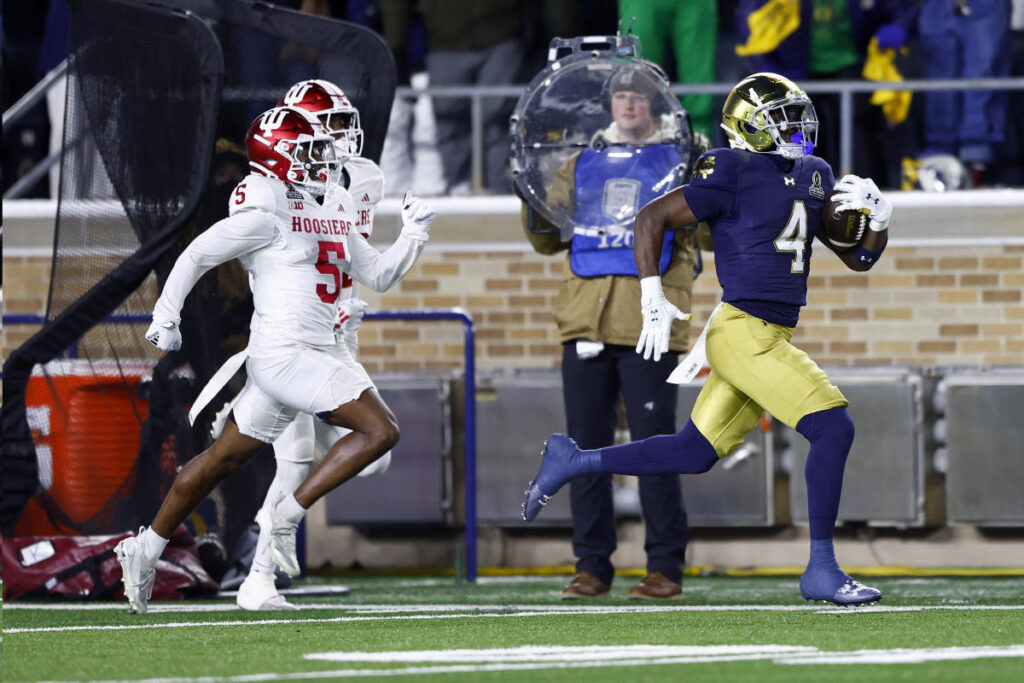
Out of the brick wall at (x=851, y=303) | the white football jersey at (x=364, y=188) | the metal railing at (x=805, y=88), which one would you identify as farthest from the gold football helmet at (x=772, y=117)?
the brick wall at (x=851, y=303)

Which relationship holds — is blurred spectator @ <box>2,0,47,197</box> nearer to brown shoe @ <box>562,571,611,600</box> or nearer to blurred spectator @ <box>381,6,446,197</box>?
blurred spectator @ <box>381,6,446,197</box>

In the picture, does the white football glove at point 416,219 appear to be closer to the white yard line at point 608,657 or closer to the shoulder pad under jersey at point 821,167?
the shoulder pad under jersey at point 821,167

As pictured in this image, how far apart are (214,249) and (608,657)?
212cm

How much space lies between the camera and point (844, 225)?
574 centimetres

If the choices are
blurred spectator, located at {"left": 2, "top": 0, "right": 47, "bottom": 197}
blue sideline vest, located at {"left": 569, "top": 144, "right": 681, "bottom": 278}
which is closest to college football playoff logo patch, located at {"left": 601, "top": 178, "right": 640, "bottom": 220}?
blue sideline vest, located at {"left": 569, "top": 144, "right": 681, "bottom": 278}

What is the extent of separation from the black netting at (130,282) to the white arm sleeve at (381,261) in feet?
2.39

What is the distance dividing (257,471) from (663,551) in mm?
1591

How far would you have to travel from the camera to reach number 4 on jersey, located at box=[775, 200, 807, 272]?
565 cm

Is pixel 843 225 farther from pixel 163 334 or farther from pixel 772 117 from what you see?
pixel 163 334

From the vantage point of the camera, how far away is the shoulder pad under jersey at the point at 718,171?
5672 millimetres

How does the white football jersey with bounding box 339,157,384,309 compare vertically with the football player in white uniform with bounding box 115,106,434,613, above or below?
above

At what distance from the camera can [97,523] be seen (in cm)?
680

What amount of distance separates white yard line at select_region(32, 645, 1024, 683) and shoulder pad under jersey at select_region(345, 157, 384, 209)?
2374 mm

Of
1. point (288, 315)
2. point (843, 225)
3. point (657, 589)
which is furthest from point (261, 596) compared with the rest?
point (843, 225)
